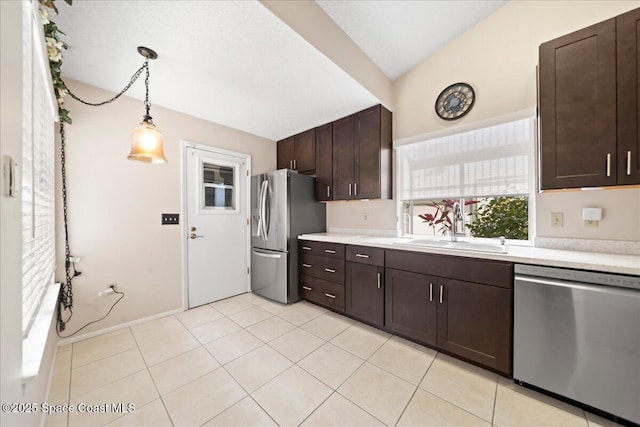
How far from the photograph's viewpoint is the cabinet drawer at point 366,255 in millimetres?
2332

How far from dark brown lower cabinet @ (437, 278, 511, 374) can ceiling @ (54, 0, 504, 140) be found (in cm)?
210

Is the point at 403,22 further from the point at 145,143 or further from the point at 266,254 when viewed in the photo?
the point at 266,254

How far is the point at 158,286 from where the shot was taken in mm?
2680

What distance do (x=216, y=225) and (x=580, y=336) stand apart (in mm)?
3524

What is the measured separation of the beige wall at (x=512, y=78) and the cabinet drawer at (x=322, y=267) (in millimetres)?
919

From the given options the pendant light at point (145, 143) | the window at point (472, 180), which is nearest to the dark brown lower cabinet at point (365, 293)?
the window at point (472, 180)

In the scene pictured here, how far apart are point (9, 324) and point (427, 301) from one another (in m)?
2.35

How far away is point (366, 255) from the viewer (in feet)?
7.98

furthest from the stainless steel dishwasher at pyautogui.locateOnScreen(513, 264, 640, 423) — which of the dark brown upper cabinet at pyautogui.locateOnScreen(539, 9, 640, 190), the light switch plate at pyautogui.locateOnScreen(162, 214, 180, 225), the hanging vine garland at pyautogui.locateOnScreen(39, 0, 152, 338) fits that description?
the light switch plate at pyautogui.locateOnScreen(162, 214, 180, 225)

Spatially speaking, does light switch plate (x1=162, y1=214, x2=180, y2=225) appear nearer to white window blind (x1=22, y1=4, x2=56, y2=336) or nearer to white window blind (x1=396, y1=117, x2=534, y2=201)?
white window blind (x1=22, y1=4, x2=56, y2=336)

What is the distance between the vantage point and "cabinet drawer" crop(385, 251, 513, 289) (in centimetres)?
167

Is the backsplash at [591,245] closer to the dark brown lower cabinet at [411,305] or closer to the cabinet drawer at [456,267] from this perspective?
the cabinet drawer at [456,267]

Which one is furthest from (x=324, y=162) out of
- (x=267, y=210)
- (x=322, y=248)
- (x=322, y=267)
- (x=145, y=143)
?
(x=145, y=143)

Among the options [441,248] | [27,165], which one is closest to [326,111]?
[441,248]
